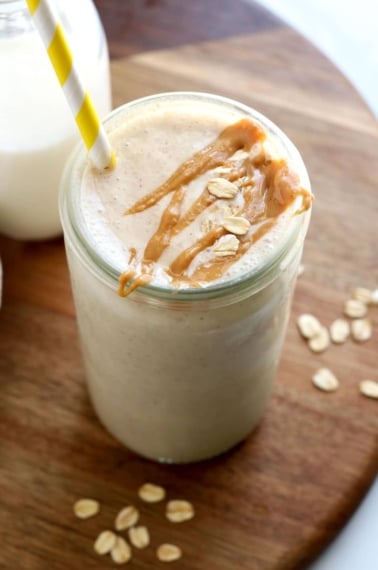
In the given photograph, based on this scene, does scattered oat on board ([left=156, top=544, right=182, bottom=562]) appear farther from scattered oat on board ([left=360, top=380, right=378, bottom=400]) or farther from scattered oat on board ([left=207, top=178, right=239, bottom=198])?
scattered oat on board ([left=207, top=178, right=239, bottom=198])

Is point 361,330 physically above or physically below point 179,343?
below

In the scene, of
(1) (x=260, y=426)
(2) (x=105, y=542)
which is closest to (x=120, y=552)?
(2) (x=105, y=542)

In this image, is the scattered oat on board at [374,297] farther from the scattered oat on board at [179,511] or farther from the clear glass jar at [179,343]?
the scattered oat on board at [179,511]

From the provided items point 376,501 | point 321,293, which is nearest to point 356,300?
point 321,293

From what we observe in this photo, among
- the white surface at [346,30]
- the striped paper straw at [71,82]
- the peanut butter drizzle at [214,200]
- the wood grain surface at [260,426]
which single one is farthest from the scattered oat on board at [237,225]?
the white surface at [346,30]

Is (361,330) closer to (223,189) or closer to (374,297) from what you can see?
(374,297)

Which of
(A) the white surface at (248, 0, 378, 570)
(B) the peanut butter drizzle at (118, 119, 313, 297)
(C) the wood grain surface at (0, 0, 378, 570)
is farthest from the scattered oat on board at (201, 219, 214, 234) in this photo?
(A) the white surface at (248, 0, 378, 570)
